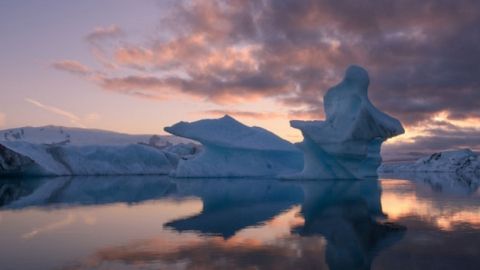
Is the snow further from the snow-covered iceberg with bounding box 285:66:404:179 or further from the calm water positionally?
the calm water

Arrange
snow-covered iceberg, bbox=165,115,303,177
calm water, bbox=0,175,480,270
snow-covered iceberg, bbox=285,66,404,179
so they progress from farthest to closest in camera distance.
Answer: snow-covered iceberg, bbox=165,115,303,177 < snow-covered iceberg, bbox=285,66,404,179 < calm water, bbox=0,175,480,270

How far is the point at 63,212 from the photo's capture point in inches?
412

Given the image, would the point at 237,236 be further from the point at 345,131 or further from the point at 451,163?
the point at 451,163

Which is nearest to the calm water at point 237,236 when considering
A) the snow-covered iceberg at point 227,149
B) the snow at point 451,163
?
the snow-covered iceberg at point 227,149

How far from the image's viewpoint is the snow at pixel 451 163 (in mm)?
57719

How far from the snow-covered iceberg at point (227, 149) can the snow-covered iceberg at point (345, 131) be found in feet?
17.0

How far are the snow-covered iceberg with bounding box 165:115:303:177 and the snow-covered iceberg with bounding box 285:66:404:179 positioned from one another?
5.18m

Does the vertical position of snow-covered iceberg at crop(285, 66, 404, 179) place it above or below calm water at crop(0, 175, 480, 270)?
above

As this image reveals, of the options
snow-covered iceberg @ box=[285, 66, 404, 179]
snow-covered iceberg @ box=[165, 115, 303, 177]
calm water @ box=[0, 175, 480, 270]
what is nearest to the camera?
calm water @ box=[0, 175, 480, 270]

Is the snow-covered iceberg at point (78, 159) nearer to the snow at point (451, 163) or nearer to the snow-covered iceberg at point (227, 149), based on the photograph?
the snow-covered iceberg at point (227, 149)

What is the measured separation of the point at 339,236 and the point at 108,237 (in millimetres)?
3744

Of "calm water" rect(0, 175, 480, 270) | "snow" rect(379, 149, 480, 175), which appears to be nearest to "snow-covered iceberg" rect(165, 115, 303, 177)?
"calm water" rect(0, 175, 480, 270)

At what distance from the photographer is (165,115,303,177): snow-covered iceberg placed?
31578 mm

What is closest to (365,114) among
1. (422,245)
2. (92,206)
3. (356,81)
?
(356,81)
